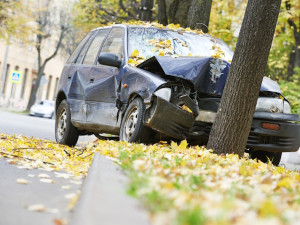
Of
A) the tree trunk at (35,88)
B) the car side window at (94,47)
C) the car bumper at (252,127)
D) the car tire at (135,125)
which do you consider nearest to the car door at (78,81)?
the car side window at (94,47)

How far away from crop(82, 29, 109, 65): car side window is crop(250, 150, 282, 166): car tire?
2870mm

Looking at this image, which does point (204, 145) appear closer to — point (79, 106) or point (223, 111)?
point (223, 111)

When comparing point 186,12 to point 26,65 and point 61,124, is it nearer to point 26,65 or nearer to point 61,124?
point 61,124

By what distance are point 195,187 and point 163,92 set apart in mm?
3518

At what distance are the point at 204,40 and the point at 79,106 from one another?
7.05ft

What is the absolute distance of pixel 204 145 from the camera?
8.70 meters

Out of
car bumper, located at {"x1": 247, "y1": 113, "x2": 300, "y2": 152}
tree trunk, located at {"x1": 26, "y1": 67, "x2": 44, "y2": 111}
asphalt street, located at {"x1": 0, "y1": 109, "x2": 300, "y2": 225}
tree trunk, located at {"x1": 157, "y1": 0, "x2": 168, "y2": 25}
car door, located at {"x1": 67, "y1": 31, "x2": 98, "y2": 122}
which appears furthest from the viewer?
tree trunk, located at {"x1": 26, "y1": 67, "x2": 44, "y2": 111}

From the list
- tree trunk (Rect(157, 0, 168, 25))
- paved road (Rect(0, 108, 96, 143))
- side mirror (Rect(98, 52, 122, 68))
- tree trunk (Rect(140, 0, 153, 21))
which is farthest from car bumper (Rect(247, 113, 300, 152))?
tree trunk (Rect(140, 0, 153, 21))

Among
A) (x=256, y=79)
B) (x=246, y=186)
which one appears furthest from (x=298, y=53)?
(x=246, y=186)

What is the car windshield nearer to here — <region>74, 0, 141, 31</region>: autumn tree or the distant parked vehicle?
<region>74, 0, 141, 31</region>: autumn tree

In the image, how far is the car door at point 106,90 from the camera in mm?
9039

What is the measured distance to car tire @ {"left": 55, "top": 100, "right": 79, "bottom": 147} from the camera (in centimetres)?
1055

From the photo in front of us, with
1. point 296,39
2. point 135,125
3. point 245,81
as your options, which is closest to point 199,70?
point 245,81

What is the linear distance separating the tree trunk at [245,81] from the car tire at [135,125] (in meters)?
0.82
